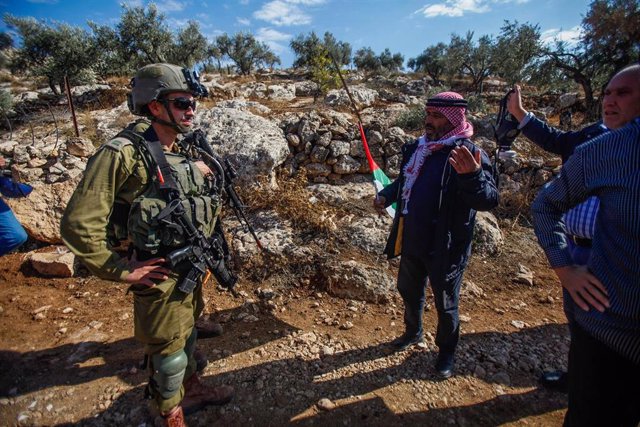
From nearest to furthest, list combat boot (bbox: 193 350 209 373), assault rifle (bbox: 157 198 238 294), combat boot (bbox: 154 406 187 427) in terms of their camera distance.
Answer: assault rifle (bbox: 157 198 238 294)
combat boot (bbox: 154 406 187 427)
combat boot (bbox: 193 350 209 373)

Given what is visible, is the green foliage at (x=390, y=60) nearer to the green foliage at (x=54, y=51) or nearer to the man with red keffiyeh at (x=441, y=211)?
the green foliage at (x=54, y=51)

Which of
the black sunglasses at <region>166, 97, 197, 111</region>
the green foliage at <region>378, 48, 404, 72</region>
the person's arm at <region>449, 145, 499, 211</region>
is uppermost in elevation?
the green foliage at <region>378, 48, 404, 72</region>

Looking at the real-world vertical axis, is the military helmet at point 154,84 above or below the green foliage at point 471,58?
below

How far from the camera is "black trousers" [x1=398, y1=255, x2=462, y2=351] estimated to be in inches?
93.4

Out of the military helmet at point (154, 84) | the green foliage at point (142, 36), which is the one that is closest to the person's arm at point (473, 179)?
the military helmet at point (154, 84)

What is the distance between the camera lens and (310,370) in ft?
8.71

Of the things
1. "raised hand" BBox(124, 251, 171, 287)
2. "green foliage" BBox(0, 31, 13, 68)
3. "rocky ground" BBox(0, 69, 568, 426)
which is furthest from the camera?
"green foliage" BBox(0, 31, 13, 68)

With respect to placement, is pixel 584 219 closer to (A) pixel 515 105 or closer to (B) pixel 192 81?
(A) pixel 515 105

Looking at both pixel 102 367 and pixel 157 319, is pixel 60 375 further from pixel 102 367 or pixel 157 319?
pixel 157 319

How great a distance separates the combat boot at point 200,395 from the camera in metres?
2.23

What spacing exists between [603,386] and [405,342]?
1784mm

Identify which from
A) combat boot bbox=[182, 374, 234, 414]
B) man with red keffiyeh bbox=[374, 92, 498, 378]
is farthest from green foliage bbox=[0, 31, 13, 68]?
man with red keffiyeh bbox=[374, 92, 498, 378]

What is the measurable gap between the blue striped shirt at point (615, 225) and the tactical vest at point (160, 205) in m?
2.00

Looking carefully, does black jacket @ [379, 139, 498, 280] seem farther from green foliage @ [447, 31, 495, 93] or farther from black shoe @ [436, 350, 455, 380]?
green foliage @ [447, 31, 495, 93]
